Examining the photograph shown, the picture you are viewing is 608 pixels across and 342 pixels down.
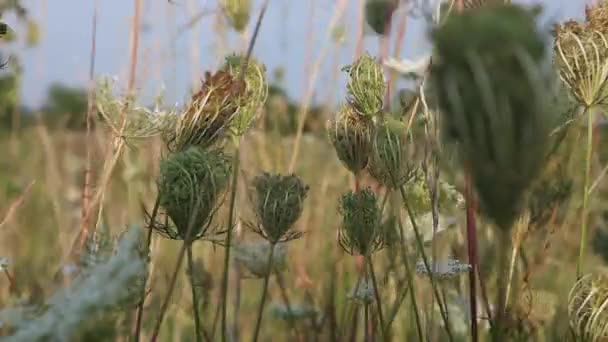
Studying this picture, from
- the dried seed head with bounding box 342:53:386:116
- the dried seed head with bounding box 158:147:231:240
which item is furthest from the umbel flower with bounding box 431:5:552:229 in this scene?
the dried seed head with bounding box 342:53:386:116

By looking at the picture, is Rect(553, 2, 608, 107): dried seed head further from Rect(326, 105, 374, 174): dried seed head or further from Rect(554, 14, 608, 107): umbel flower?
Rect(326, 105, 374, 174): dried seed head

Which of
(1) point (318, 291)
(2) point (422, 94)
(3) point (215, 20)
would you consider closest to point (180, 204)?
(2) point (422, 94)

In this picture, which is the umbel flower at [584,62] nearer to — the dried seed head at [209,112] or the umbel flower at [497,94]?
the dried seed head at [209,112]

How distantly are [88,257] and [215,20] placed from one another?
74 cm

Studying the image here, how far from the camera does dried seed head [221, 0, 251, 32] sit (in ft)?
2.51

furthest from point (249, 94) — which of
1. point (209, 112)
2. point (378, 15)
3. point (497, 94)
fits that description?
point (497, 94)

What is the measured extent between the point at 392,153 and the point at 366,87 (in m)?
0.07

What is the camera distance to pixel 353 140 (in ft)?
2.14

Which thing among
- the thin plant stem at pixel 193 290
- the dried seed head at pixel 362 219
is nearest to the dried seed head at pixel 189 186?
the thin plant stem at pixel 193 290

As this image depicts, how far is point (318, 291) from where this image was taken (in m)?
1.38

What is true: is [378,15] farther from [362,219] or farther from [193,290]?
[193,290]

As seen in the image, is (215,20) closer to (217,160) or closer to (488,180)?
(217,160)

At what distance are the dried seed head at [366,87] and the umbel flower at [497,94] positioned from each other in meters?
0.39

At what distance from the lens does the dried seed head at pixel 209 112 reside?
1.84ft
